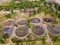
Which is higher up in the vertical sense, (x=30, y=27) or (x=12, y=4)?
(x=12, y=4)

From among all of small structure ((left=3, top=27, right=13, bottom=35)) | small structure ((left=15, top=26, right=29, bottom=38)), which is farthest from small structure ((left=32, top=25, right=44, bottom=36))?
small structure ((left=3, top=27, right=13, bottom=35))

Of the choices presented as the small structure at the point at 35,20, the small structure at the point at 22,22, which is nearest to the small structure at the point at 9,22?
the small structure at the point at 22,22

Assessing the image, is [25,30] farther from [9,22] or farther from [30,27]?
[9,22]

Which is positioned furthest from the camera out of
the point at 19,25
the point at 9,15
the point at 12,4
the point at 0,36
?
the point at 12,4

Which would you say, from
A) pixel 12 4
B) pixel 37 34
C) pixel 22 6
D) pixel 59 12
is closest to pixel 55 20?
pixel 59 12

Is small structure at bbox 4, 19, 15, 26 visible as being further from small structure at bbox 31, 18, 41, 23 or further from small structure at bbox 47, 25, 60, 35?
small structure at bbox 47, 25, 60, 35

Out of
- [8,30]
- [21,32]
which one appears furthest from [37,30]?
[8,30]
